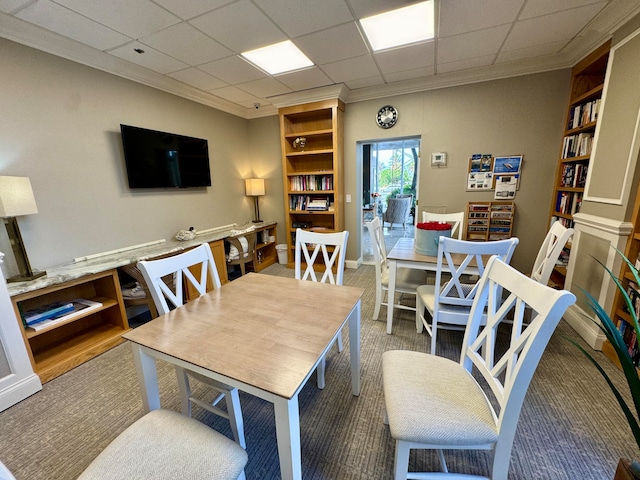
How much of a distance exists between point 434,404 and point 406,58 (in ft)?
9.99

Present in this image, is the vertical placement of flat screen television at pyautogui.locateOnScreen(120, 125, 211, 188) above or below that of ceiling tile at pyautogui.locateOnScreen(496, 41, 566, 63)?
below

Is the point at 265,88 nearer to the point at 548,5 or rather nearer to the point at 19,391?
the point at 548,5

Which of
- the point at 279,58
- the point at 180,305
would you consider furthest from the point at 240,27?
the point at 180,305

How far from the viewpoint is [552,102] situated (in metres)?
2.88

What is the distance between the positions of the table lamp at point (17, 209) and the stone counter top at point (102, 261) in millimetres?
116

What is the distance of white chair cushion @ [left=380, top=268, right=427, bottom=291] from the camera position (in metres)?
2.31

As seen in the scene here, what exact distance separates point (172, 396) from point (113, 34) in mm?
2810

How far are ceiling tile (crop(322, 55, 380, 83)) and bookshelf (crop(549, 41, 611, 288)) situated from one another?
6.67ft

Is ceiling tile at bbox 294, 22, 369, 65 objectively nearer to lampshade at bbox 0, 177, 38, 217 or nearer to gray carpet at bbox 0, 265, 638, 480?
lampshade at bbox 0, 177, 38, 217

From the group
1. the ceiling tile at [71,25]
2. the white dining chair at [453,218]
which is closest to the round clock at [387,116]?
the white dining chair at [453,218]

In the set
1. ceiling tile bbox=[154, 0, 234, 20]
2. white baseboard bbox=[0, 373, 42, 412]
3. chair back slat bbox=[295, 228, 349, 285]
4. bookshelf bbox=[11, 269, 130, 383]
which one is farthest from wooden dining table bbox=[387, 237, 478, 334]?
white baseboard bbox=[0, 373, 42, 412]

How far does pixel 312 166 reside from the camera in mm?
4203

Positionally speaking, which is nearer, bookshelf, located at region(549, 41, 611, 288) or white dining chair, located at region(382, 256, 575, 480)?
white dining chair, located at region(382, 256, 575, 480)

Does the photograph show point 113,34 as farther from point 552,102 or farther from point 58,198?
point 552,102
